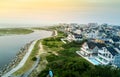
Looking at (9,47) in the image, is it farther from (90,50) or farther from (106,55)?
(106,55)

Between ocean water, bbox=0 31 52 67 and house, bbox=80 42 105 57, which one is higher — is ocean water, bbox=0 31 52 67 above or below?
below

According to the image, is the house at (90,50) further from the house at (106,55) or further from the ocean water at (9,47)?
the ocean water at (9,47)

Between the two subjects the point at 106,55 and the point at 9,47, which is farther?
the point at 9,47

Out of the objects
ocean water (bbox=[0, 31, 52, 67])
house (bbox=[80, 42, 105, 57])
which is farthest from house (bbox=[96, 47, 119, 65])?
ocean water (bbox=[0, 31, 52, 67])

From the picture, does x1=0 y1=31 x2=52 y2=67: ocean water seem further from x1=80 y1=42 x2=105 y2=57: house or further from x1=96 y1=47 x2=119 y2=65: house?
x1=96 y1=47 x2=119 y2=65: house

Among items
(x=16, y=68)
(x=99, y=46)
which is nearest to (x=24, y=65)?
(x=16, y=68)

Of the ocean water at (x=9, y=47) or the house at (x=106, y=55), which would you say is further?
the ocean water at (x=9, y=47)

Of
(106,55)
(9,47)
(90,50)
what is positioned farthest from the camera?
(9,47)

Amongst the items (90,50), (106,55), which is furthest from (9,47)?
(106,55)

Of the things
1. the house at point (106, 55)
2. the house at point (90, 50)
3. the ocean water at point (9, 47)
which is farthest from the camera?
the ocean water at point (9, 47)

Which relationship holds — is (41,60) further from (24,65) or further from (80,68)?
(80,68)

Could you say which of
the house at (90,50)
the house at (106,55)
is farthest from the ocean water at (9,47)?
the house at (106,55)
